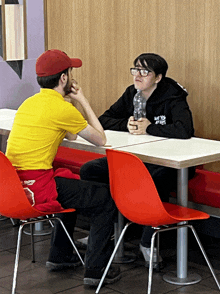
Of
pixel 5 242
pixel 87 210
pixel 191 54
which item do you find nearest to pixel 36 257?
pixel 5 242

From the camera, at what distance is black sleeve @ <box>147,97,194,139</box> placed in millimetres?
3465

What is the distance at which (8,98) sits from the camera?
18.3 feet

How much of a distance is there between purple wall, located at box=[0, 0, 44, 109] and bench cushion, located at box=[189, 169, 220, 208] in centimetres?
A: 235

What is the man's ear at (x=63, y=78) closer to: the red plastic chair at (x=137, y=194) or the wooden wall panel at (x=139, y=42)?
the red plastic chair at (x=137, y=194)

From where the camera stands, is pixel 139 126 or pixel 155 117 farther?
pixel 155 117

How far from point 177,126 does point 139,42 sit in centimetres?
117

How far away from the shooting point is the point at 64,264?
3.41 metres

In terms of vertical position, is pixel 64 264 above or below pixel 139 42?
below

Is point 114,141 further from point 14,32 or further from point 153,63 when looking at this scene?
point 14,32

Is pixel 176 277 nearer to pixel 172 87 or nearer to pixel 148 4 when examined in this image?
pixel 172 87

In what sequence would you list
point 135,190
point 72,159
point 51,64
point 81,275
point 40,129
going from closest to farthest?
point 135,190 < point 40,129 < point 51,64 < point 81,275 < point 72,159

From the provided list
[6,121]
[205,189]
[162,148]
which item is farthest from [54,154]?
[6,121]

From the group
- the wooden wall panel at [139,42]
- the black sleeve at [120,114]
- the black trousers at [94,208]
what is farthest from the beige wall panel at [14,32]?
the black trousers at [94,208]

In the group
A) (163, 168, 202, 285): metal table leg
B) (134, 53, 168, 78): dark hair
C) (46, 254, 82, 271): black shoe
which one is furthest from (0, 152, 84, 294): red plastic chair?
(134, 53, 168, 78): dark hair
